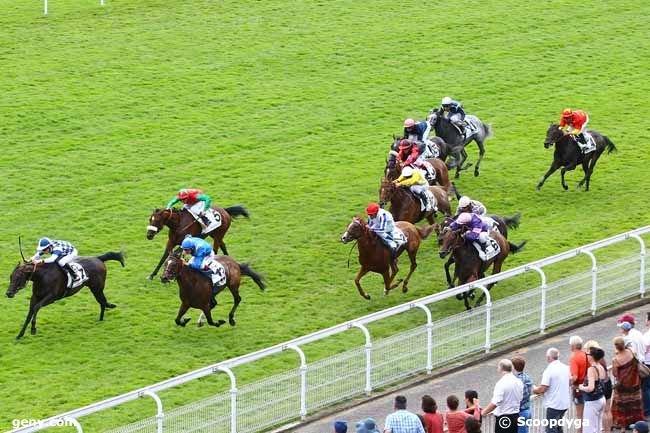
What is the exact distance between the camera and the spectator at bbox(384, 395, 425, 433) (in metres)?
13.0

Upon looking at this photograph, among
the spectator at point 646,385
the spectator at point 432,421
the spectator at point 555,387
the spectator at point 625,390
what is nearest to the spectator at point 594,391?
the spectator at point 555,387

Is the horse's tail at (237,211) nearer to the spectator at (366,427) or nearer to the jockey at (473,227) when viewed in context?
the jockey at (473,227)

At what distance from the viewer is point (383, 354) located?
1638 cm

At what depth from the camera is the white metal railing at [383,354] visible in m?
14.6

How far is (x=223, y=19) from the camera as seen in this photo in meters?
33.2

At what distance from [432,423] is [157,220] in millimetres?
7268

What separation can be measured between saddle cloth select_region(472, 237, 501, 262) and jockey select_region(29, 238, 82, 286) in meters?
4.86

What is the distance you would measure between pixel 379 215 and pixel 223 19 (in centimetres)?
1514

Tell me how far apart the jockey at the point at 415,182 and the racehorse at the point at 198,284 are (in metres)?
3.02

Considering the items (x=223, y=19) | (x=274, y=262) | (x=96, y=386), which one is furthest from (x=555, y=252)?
(x=223, y=19)

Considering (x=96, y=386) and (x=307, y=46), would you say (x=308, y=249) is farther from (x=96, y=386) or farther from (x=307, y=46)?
(x=307, y=46)

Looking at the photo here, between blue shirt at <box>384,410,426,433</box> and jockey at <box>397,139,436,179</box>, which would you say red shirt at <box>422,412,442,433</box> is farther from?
jockey at <box>397,139,436,179</box>

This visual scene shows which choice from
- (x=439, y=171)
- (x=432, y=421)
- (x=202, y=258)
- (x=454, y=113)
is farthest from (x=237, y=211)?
Result: (x=432, y=421)

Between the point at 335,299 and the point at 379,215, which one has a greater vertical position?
the point at 379,215
